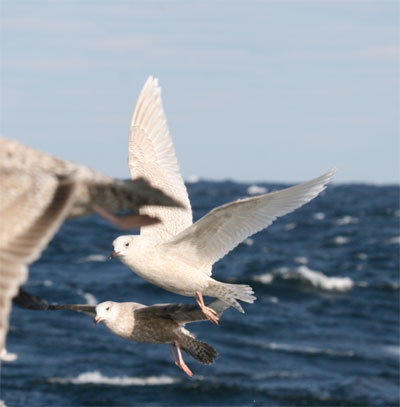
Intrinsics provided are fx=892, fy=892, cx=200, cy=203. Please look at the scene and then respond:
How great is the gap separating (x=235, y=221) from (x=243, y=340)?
989 inches

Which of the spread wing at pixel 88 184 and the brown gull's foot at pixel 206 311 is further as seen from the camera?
the brown gull's foot at pixel 206 311

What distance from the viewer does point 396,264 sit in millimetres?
51000

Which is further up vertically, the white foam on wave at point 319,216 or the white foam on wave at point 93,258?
the white foam on wave at point 319,216

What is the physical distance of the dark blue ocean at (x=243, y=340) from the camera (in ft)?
86.6

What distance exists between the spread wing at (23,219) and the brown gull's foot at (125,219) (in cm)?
67

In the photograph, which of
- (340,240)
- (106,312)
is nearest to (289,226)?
(340,240)

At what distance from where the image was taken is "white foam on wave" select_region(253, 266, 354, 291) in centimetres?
4409

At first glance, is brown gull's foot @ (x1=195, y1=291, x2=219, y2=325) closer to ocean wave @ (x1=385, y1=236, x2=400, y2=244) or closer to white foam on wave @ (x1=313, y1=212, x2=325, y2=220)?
ocean wave @ (x1=385, y1=236, x2=400, y2=244)

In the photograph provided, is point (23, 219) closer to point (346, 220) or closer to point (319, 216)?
point (346, 220)

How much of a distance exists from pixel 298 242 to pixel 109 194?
189 ft

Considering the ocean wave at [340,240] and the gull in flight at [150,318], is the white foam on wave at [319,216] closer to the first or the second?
the ocean wave at [340,240]

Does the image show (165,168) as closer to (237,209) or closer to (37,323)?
(237,209)

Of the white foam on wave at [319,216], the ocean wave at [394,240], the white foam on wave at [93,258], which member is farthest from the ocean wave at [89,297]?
the white foam on wave at [319,216]

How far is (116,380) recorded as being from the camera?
27.2 metres
